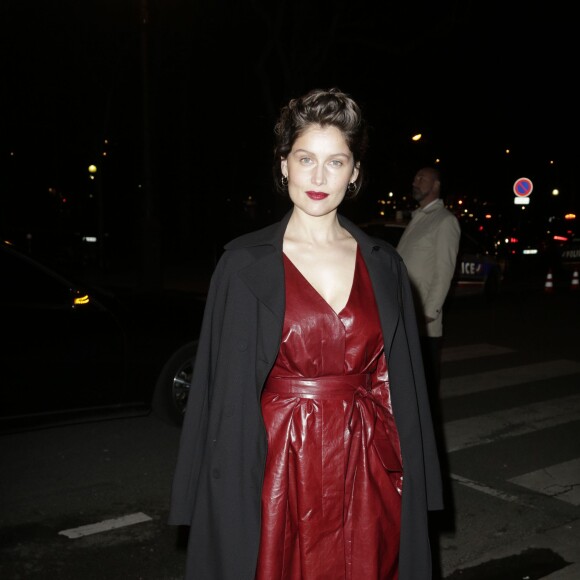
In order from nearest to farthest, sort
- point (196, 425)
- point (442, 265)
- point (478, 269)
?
1. point (196, 425)
2. point (442, 265)
3. point (478, 269)

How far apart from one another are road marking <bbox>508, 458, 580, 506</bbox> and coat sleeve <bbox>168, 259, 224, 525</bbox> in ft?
11.0

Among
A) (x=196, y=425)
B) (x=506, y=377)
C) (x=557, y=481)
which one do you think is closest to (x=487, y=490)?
(x=557, y=481)

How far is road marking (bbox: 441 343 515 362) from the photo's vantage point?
973cm

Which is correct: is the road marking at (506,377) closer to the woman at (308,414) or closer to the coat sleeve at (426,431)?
the coat sleeve at (426,431)

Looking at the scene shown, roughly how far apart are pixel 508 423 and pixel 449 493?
1.90 metres

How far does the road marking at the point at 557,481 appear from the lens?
5.10 metres

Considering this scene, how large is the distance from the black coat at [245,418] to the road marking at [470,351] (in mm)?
7136

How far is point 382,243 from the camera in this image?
108 inches

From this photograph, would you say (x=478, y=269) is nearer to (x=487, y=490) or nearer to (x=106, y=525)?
(x=487, y=490)

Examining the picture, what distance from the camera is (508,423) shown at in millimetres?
6742

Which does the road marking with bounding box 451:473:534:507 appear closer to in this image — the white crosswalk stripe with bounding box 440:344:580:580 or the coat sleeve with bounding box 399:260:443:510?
the white crosswalk stripe with bounding box 440:344:580:580

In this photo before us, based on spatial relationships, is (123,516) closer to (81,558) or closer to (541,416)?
(81,558)

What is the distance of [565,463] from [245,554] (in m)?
4.03

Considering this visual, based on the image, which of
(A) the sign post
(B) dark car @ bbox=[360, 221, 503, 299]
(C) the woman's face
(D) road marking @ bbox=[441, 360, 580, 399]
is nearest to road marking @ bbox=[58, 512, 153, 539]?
(C) the woman's face
